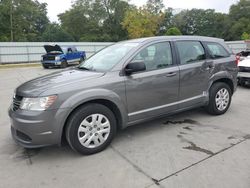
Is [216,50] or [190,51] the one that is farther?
[216,50]

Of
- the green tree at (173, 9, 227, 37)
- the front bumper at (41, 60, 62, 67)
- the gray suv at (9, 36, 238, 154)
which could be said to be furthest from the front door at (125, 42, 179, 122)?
the green tree at (173, 9, 227, 37)

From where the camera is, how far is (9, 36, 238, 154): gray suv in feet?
10.2

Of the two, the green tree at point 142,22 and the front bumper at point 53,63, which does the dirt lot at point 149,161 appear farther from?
the green tree at point 142,22

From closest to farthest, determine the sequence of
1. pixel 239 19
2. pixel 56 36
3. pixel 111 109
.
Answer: pixel 111 109, pixel 56 36, pixel 239 19

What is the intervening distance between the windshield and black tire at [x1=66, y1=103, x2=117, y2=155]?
67 cm

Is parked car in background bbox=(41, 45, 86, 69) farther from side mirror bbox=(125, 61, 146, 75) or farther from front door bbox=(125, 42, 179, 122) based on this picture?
side mirror bbox=(125, 61, 146, 75)

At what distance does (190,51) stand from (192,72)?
42 centimetres

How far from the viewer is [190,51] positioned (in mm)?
4426

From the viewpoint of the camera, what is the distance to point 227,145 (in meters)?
3.57

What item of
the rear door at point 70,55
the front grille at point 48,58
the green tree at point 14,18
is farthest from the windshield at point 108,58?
the green tree at point 14,18

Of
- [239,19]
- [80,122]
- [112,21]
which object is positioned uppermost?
[112,21]

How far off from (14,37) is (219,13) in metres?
49.7

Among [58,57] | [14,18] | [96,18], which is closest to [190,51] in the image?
[58,57]

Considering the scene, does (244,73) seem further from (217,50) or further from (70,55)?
(70,55)
